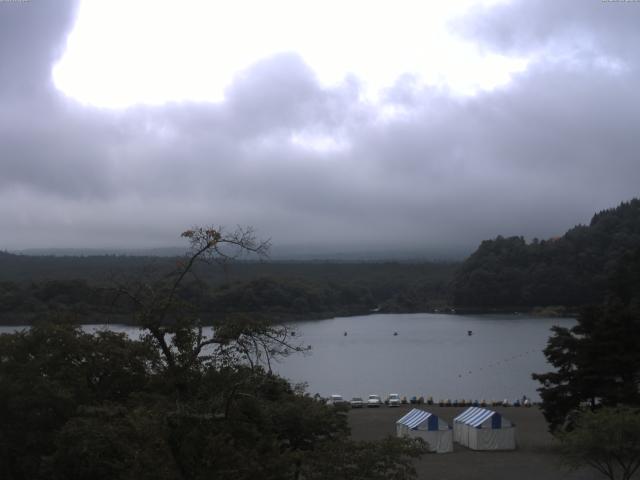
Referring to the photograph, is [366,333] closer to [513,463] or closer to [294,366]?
[294,366]

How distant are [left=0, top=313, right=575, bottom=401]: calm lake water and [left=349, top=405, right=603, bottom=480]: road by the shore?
352 inches

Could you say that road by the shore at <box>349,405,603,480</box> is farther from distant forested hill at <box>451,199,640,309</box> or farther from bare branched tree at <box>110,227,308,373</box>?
distant forested hill at <box>451,199,640,309</box>

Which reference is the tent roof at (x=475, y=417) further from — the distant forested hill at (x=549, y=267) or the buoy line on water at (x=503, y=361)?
the distant forested hill at (x=549, y=267)

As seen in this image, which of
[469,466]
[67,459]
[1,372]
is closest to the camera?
[67,459]

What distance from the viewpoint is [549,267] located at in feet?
279

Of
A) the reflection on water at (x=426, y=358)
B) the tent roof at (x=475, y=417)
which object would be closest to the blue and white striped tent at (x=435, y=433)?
the tent roof at (x=475, y=417)

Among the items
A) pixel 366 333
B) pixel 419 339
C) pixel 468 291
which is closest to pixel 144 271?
pixel 419 339

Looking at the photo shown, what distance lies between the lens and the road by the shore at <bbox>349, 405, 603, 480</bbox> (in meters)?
17.3

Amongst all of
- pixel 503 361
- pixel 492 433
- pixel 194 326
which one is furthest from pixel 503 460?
pixel 503 361

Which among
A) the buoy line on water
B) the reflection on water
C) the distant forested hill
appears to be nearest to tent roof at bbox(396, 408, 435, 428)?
the reflection on water

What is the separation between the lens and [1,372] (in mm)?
12562

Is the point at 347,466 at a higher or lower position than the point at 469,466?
higher

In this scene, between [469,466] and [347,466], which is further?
[469,466]

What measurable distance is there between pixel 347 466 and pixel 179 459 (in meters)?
2.10
